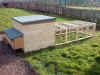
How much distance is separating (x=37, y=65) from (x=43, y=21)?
4.87ft

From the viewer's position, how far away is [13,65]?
3697 mm

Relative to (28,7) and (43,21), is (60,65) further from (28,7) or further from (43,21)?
(28,7)

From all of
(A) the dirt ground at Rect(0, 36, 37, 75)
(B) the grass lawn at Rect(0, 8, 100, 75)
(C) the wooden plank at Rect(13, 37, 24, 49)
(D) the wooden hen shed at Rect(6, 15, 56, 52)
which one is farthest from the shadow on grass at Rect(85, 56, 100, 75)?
(C) the wooden plank at Rect(13, 37, 24, 49)

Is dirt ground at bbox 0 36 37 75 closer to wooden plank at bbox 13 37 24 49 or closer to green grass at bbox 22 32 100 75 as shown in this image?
green grass at bbox 22 32 100 75

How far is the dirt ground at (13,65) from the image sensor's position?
10.9 ft

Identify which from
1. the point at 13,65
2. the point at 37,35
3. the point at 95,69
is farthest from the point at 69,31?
the point at 13,65

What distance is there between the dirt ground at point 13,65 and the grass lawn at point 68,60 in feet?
0.58

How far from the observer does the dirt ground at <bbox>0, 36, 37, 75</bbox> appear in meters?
3.33

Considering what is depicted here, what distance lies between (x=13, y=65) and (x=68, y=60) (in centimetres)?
155

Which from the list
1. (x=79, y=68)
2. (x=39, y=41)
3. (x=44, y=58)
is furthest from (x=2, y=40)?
(x=79, y=68)

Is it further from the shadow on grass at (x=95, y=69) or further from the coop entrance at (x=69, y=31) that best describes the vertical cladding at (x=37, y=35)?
the shadow on grass at (x=95, y=69)

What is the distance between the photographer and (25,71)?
335cm

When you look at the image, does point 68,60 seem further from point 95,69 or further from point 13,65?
point 13,65

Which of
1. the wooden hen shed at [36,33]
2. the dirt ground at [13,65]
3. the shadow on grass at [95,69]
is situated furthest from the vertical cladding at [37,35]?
the shadow on grass at [95,69]
